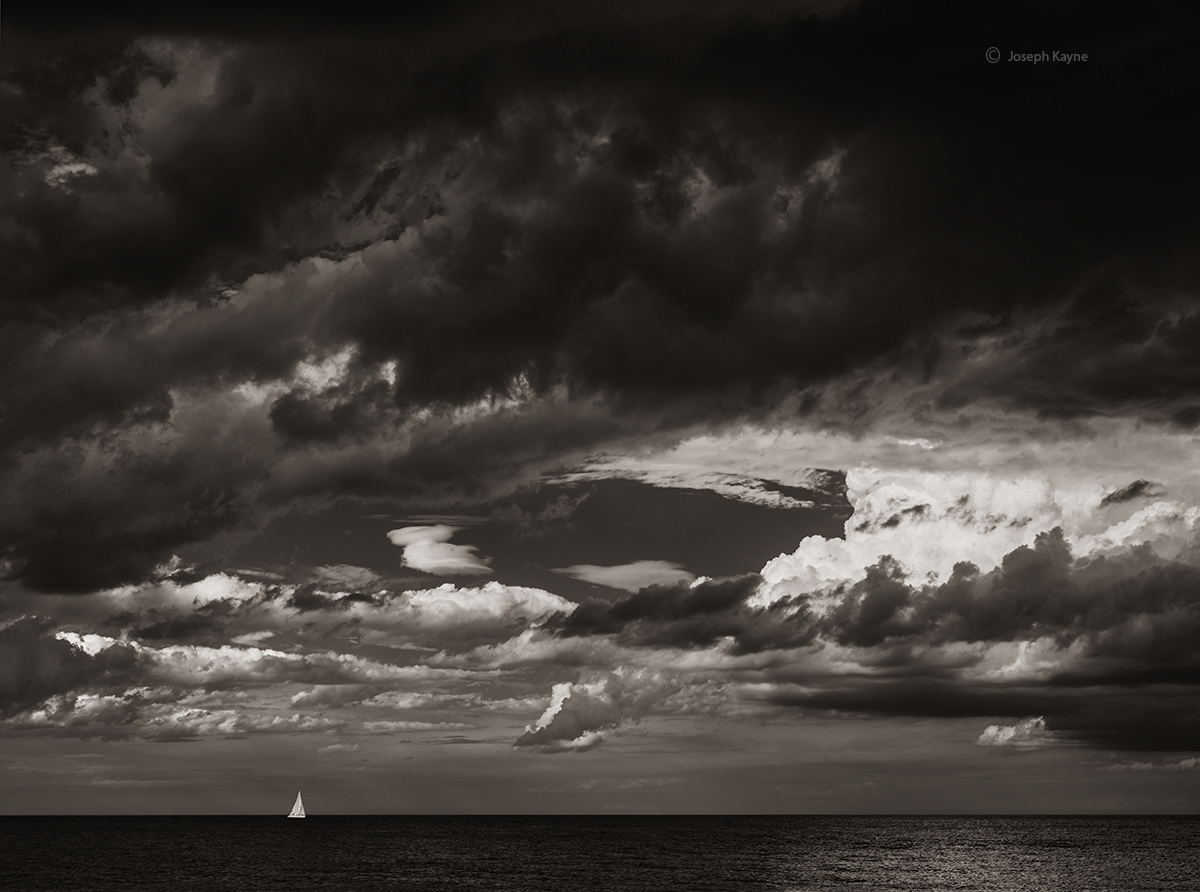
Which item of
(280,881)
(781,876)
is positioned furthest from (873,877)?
(280,881)

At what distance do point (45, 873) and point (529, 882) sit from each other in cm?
7894

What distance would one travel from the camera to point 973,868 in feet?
576

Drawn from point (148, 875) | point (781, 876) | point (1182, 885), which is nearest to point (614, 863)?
point (781, 876)

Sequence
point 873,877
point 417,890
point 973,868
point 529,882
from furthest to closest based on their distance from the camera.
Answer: point 973,868
point 873,877
point 529,882
point 417,890

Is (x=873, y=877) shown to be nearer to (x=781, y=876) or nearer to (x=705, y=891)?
(x=781, y=876)

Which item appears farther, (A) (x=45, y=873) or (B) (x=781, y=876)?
(A) (x=45, y=873)

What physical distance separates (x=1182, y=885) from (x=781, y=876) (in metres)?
57.3

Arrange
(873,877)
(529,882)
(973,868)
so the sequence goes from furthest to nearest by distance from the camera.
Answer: (973,868), (873,877), (529,882)

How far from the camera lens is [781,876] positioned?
148875 mm

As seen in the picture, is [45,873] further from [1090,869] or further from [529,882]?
[1090,869]

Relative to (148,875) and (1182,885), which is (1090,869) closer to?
(1182,885)

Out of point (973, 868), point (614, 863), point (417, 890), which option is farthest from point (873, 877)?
point (417, 890)

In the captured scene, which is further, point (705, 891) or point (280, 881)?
point (280, 881)

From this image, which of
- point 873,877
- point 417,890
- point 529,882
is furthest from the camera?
point 873,877
